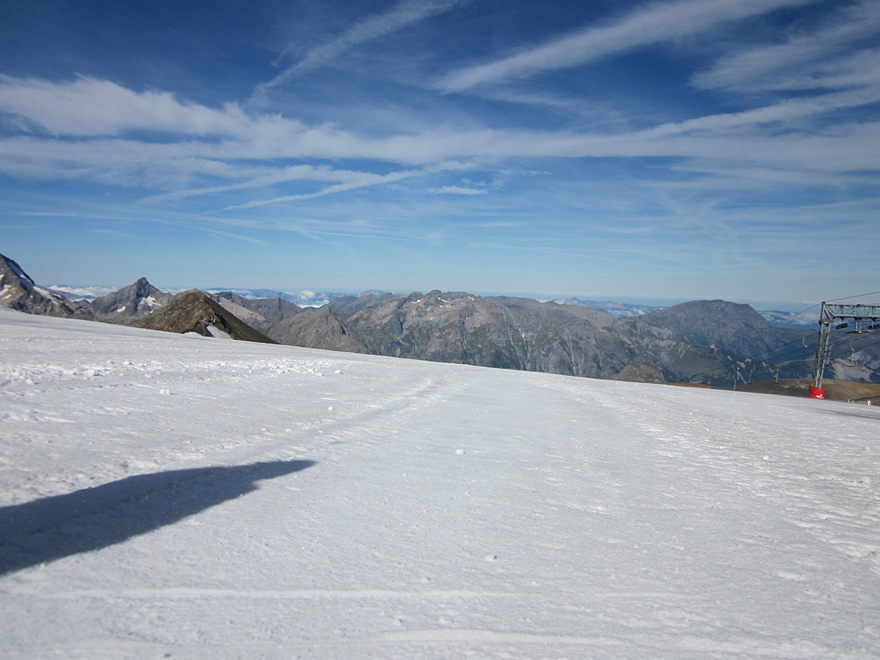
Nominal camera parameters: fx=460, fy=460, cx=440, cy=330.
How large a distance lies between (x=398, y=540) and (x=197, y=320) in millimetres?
52663

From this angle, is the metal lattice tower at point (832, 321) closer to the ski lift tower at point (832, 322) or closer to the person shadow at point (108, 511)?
the ski lift tower at point (832, 322)

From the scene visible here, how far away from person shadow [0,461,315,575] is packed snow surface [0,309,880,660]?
3cm

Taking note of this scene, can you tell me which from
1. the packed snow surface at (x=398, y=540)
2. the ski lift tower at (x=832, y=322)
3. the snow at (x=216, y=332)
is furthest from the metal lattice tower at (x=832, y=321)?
the snow at (x=216, y=332)

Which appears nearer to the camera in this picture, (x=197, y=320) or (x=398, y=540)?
(x=398, y=540)

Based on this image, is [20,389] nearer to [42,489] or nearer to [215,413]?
[215,413]

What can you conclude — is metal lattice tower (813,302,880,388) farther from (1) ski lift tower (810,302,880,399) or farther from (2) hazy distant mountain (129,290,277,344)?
(2) hazy distant mountain (129,290,277,344)

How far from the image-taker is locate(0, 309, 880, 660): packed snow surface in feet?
9.39

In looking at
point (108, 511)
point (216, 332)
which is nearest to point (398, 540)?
point (108, 511)

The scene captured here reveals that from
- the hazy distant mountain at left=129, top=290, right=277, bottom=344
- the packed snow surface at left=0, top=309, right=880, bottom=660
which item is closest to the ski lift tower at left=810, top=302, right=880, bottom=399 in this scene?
the packed snow surface at left=0, top=309, right=880, bottom=660

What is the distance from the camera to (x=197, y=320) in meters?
49.8

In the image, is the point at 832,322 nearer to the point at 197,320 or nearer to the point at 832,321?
the point at 832,321

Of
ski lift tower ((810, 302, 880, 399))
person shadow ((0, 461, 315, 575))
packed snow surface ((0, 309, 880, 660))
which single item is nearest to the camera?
packed snow surface ((0, 309, 880, 660))

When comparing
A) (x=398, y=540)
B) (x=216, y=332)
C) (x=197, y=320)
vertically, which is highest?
(x=197, y=320)

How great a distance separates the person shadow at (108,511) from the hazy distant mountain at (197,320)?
46674 mm
